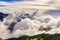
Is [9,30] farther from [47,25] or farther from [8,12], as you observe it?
[47,25]

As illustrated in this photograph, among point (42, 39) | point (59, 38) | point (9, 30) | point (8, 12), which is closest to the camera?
point (8, 12)

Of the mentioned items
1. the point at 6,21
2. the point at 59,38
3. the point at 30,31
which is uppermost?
the point at 6,21

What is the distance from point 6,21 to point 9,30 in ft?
2.51

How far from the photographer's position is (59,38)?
20.9m

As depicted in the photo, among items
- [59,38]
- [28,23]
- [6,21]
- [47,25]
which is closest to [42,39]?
[59,38]

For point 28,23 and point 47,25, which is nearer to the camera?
point 28,23

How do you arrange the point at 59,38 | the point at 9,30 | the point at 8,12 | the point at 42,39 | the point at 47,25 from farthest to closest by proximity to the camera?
the point at 59,38 → the point at 42,39 → the point at 47,25 → the point at 9,30 → the point at 8,12

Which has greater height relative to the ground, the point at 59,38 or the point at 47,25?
the point at 47,25

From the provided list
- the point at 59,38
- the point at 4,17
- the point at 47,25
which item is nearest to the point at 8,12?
the point at 4,17

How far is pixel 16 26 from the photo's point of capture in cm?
1359

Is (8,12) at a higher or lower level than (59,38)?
higher

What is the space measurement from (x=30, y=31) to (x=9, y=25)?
147 cm

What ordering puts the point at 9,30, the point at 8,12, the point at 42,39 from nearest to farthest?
the point at 8,12, the point at 9,30, the point at 42,39

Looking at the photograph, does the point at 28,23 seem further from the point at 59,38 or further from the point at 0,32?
the point at 59,38
